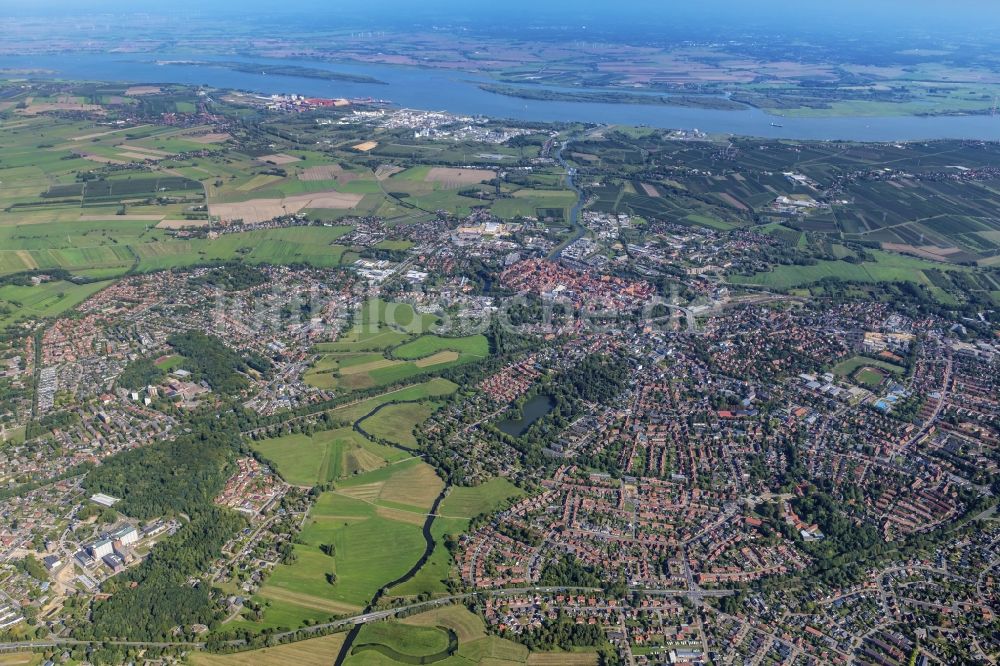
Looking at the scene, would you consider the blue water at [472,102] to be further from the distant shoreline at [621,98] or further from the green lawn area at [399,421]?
the green lawn area at [399,421]

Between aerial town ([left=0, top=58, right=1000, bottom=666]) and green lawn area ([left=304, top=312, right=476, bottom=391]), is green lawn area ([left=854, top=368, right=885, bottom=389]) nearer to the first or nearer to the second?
aerial town ([left=0, top=58, right=1000, bottom=666])

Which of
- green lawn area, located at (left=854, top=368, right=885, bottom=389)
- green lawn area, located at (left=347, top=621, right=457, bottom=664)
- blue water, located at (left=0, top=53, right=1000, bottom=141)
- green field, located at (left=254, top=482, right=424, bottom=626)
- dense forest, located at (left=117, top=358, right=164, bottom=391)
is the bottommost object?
green lawn area, located at (left=347, top=621, right=457, bottom=664)

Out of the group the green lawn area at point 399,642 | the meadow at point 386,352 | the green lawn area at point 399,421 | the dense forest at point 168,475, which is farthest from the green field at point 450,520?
the meadow at point 386,352

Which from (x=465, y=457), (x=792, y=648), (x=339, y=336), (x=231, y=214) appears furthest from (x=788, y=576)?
(x=231, y=214)

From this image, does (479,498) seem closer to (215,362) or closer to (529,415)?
(529,415)

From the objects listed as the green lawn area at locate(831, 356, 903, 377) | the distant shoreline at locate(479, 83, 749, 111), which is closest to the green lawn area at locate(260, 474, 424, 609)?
the green lawn area at locate(831, 356, 903, 377)

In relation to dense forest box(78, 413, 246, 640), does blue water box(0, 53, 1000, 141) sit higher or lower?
higher

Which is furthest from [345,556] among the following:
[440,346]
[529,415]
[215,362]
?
[440,346]

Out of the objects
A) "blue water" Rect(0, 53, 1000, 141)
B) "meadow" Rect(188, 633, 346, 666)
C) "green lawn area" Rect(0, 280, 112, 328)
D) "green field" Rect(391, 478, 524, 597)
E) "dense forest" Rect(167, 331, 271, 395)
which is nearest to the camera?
"meadow" Rect(188, 633, 346, 666)
